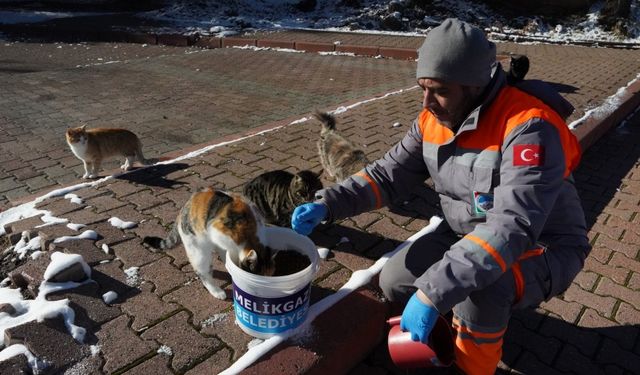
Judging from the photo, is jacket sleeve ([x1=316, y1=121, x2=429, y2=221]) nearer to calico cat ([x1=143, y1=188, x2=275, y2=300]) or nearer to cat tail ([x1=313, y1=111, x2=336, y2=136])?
calico cat ([x1=143, y1=188, x2=275, y2=300])

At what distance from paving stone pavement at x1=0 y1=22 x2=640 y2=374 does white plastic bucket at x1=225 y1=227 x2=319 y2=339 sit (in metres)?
0.12

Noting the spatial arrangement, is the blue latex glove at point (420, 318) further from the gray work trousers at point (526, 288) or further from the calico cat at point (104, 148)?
the calico cat at point (104, 148)

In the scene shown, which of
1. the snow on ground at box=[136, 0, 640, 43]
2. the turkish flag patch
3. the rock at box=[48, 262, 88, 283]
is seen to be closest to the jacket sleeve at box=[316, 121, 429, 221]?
the turkish flag patch

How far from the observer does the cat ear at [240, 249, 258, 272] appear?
7.70 feet

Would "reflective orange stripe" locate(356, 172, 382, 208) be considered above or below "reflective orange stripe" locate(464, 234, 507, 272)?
below

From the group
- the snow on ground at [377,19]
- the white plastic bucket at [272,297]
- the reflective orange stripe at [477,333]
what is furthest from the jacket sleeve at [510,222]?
the snow on ground at [377,19]

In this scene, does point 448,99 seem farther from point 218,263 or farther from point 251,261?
point 218,263

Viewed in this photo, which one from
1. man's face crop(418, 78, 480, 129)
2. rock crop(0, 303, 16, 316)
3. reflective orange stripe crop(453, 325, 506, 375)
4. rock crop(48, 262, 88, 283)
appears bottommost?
rock crop(0, 303, 16, 316)

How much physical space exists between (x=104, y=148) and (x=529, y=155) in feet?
14.8

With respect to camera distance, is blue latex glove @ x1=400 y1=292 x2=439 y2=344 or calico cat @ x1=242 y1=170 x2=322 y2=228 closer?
blue latex glove @ x1=400 y1=292 x2=439 y2=344

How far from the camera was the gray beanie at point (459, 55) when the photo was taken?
2.09m

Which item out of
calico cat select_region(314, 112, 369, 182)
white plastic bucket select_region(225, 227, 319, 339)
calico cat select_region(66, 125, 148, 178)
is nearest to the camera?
white plastic bucket select_region(225, 227, 319, 339)

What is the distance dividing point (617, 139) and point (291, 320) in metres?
6.03

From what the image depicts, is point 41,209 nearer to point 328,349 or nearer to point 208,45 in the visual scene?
point 328,349
